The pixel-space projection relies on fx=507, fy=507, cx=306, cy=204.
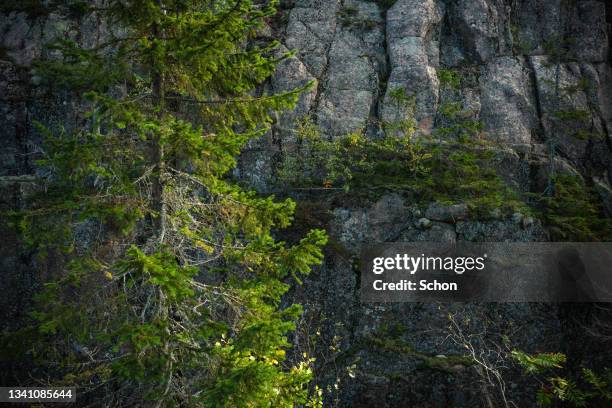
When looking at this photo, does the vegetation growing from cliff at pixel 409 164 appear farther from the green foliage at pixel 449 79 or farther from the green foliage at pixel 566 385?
the green foliage at pixel 566 385

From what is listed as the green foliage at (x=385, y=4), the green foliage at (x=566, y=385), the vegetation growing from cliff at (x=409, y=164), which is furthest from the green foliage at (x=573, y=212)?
the green foliage at (x=385, y=4)

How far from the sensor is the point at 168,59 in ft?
21.2

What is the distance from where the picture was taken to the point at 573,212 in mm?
13562

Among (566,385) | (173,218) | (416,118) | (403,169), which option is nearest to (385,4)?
(416,118)

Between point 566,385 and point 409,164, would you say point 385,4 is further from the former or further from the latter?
point 566,385

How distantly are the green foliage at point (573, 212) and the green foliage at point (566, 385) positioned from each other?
11.0 ft

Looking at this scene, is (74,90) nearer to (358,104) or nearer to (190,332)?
(358,104)

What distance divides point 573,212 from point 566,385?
550cm

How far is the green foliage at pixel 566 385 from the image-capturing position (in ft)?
31.8

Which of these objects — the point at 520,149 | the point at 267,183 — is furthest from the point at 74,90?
the point at 520,149

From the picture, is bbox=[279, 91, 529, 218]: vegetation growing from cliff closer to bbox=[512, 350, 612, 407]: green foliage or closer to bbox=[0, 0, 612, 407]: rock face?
bbox=[0, 0, 612, 407]: rock face

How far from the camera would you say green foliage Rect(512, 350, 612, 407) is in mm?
9688

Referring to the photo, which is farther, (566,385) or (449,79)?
(449,79)

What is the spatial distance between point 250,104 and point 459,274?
27.9 ft
